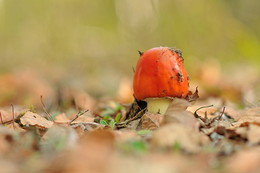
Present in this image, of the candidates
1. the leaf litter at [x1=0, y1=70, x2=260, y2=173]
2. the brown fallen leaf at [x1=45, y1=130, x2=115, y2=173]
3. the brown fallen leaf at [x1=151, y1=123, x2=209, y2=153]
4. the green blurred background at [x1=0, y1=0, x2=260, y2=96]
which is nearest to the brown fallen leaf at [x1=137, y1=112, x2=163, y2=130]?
the leaf litter at [x1=0, y1=70, x2=260, y2=173]

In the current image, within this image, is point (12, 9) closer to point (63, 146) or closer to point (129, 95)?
point (129, 95)

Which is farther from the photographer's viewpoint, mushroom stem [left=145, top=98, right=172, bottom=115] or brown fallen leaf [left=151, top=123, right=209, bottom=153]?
mushroom stem [left=145, top=98, right=172, bottom=115]

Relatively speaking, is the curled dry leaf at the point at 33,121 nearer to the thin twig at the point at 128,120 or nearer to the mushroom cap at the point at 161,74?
the thin twig at the point at 128,120

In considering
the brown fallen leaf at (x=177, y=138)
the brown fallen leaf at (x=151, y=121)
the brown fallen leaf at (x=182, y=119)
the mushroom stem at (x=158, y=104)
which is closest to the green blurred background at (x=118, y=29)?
the mushroom stem at (x=158, y=104)

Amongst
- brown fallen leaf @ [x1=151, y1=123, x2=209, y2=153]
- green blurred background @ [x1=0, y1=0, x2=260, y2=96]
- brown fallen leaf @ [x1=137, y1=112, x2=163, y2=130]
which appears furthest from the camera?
green blurred background @ [x1=0, y1=0, x2=260, y2=96]

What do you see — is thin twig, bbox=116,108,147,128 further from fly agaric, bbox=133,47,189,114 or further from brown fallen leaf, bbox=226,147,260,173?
brown fallen leaf, bbox=226,147,260,173

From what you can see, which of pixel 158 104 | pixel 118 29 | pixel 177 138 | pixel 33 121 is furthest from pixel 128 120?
pixel 118 29

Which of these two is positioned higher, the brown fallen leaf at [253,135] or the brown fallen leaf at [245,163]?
the brown fallen leaf at [245,163]
